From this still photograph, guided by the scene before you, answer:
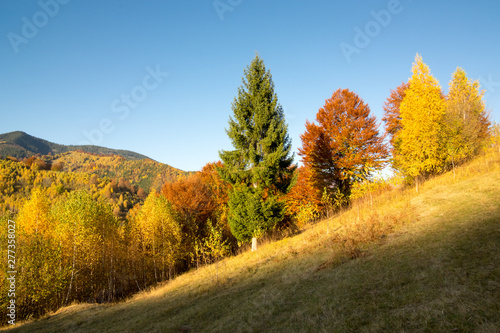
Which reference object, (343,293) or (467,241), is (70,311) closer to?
(343,293)

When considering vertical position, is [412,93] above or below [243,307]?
above

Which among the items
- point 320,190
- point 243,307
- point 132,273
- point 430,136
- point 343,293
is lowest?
point 132,273

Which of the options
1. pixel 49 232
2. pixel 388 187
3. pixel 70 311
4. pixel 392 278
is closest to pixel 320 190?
pixel 388 187

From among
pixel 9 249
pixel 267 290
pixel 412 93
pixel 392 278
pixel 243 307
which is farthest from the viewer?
pixel 412 93

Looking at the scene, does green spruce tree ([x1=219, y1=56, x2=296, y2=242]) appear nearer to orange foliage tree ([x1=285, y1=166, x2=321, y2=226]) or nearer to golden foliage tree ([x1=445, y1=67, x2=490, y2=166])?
orange foliage tree ([x1=285, y1=166, x2=321, y2=226])

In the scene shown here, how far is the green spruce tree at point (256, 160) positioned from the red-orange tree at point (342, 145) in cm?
454

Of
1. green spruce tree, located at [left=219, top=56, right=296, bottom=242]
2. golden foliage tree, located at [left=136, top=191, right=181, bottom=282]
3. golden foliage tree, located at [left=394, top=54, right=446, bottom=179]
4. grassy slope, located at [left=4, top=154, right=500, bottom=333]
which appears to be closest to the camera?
grassy slope, located at [left=4, top=154, right=500, bottom=333]

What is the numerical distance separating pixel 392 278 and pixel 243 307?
5.16 m

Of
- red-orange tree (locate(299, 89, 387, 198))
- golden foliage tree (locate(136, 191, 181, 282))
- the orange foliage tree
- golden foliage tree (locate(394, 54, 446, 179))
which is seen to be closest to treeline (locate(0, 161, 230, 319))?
golden foliage tree (locate(136, 191, 181, 282))

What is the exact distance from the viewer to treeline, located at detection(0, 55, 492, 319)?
62.8 ft

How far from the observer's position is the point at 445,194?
49.4 ft

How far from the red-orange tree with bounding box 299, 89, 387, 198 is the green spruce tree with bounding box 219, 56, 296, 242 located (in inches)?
179
